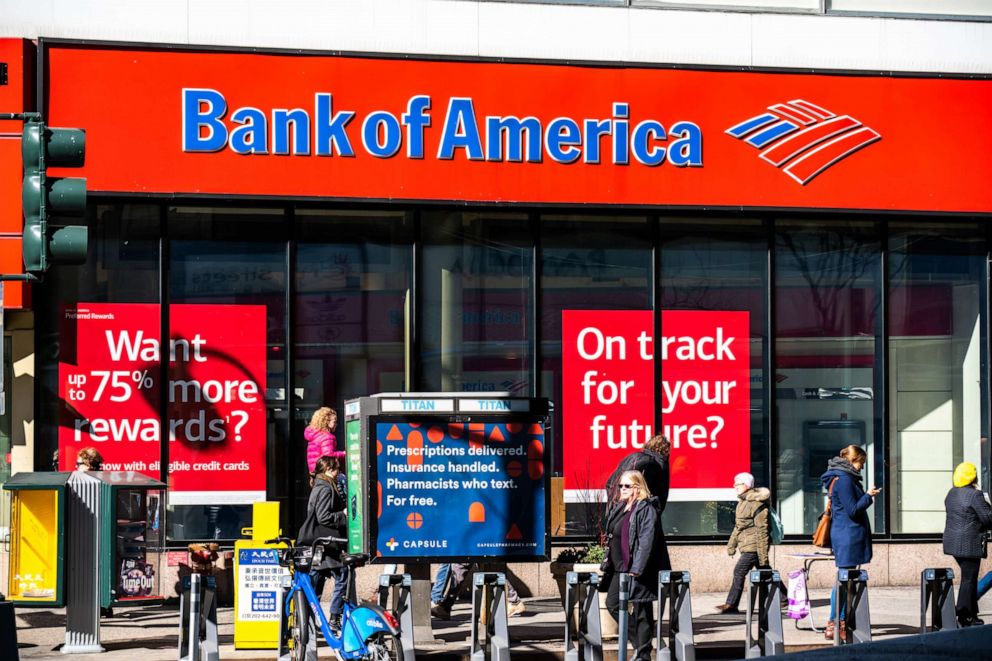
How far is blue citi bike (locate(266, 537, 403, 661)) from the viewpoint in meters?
11.0

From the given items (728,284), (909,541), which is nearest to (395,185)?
(728,284)

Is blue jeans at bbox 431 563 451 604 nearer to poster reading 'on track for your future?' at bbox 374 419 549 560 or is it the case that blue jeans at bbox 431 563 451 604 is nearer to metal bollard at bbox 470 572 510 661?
poster reading 'on track for your future?' at bbox 374 419 549 560

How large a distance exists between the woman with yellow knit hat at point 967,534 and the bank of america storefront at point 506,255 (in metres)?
3.22

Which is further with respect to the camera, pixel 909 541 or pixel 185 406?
pixel 909 541

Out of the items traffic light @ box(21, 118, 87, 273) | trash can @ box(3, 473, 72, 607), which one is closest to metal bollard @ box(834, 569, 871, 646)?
trash can @ box(3, 473, 72, 607)

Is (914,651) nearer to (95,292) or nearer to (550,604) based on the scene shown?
(550,604)

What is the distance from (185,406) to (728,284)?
632cm

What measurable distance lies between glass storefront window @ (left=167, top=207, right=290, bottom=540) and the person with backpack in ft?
16.2

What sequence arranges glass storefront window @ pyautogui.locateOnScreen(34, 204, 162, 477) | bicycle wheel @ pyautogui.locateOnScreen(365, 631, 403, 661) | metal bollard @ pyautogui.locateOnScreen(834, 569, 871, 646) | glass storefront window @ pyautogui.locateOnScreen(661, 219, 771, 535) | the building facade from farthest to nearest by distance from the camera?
glass storefront window @ pyautogui.locateOnScreen(661, 219, 771, 535) → the building facade → glass storefront window @ pyautogui.locateOnScreen(34, 204, 162, 477) → metal bollard @ pyautogui.locateOnScreen(834, 569, 871, 646) → bicycle wheel @ pyautogui.locateOnScreen(365, 631, 403, 661)

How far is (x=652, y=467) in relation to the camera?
50.6ft

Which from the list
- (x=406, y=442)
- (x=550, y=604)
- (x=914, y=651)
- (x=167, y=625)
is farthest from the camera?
(x=550, y=604)

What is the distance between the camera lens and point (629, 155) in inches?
718

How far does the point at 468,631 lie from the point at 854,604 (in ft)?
12.2

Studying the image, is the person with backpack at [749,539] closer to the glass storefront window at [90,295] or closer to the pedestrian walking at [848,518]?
the pedestrian walking at [848,518]
